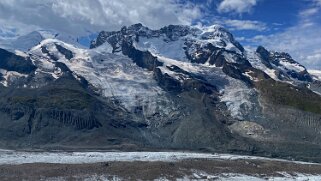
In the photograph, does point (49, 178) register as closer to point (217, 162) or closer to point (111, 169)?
point (111, 169)

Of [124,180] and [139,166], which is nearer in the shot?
[124,180]

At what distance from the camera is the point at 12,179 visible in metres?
112

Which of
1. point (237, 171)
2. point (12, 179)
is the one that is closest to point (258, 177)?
point (237, 171)

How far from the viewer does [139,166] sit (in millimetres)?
143375

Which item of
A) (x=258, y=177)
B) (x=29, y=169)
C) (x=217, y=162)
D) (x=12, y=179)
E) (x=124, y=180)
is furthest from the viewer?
(x=217, y=162)

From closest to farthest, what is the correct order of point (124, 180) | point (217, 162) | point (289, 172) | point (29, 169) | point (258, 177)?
1. point (124, 180)
2. point (29, 169)
3. point (258, 177)
4. point (289, 172)
5. point (217, 162)

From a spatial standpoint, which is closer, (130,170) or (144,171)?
(144,171)

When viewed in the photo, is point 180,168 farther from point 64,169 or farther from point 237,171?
point 64,169

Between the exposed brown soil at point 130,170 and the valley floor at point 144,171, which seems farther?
the valley floor at point 144,171

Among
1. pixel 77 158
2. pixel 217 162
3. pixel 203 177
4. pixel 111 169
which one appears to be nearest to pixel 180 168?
pixel 203 177

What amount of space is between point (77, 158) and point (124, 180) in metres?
53.4

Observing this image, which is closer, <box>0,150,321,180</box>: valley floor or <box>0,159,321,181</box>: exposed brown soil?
Result: <box>0,159,321,181</box>: exposed brown soil

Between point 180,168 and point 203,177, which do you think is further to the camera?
point 180,168

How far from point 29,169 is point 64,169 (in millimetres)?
8290
